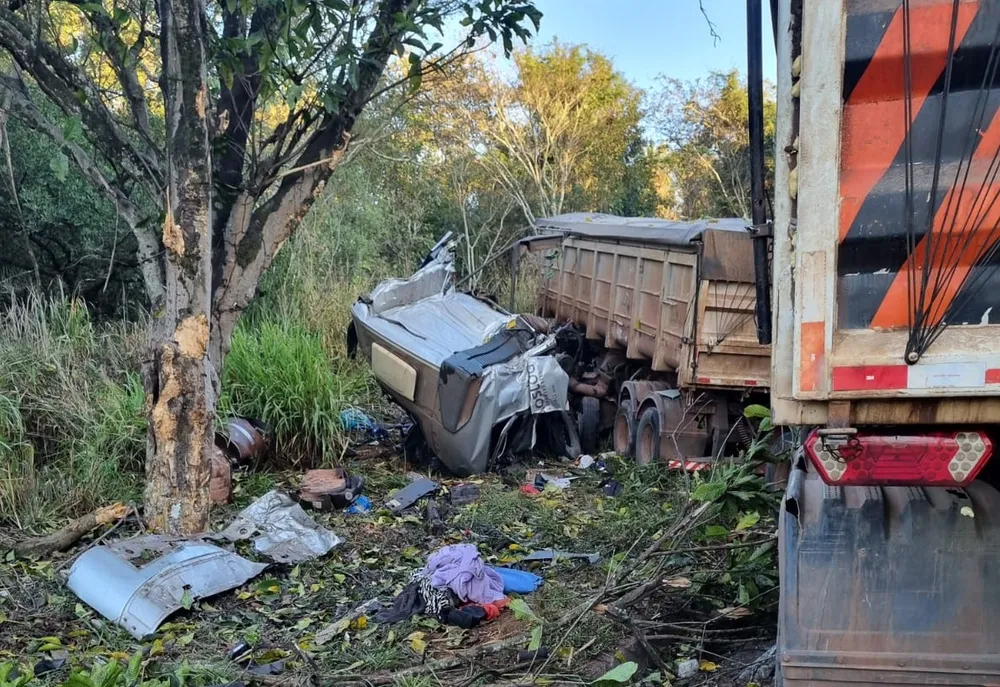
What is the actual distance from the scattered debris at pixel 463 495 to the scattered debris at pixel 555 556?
1.31 m

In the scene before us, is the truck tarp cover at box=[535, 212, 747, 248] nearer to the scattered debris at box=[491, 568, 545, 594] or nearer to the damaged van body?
the damaged van body

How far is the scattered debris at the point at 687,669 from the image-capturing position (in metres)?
3.47

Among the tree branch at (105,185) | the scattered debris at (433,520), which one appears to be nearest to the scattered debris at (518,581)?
the scattered debris at (433,520)

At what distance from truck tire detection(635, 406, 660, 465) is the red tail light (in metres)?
5.18

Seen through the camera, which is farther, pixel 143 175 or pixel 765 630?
pixel 143 175

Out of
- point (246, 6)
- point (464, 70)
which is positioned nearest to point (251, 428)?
point (246, 6)

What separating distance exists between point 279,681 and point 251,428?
3.50 meters

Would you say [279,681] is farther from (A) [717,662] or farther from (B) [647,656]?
(A) [717,662]

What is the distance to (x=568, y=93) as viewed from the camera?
20.1 meters

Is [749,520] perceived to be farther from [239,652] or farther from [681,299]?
[681,299]

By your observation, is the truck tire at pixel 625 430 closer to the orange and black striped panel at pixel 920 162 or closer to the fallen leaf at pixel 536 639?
the fallen leaf at pixel 536 639

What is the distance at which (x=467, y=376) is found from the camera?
23.1 feet

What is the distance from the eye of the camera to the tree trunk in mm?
4844

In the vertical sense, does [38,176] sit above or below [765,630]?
above
